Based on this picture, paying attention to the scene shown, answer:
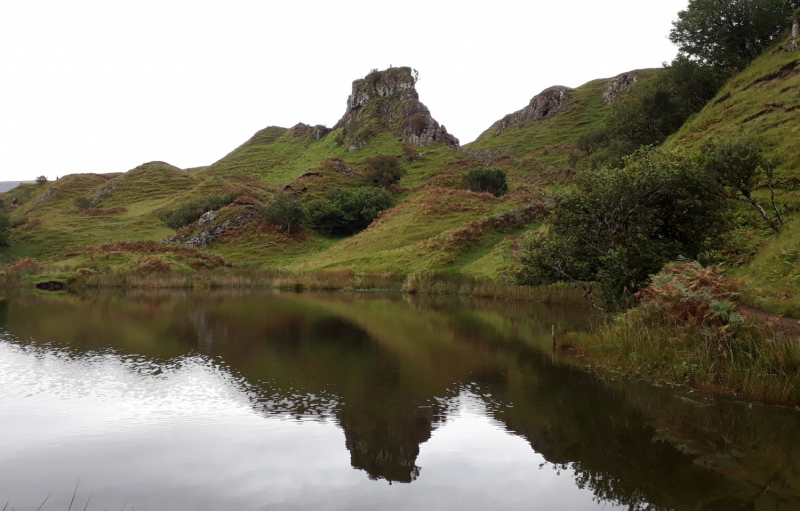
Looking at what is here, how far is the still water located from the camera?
263 inches

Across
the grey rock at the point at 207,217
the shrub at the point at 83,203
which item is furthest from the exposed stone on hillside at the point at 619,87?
the shrub at the point at 83,203

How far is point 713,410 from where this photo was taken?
9938 mm

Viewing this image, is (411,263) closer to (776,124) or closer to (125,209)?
(776,124)

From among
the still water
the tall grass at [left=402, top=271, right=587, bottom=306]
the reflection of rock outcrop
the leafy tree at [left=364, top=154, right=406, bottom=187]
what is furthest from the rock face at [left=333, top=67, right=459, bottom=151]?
the reflection of rock outcrop

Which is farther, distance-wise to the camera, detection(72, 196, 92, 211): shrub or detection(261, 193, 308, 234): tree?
detection(72, 196, 92, 211): shrub

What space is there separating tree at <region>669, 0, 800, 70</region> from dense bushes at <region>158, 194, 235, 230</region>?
6339cm

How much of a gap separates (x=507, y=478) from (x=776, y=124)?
1335 inches

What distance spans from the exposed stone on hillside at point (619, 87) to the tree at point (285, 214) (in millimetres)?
98226

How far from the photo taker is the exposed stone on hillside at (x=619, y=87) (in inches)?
5089

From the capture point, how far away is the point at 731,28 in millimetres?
46469

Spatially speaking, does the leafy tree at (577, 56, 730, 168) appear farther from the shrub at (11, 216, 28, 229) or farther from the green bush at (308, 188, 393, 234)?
the shrub at (11, 216, 28, 229)

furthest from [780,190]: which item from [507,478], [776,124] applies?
[507,478]

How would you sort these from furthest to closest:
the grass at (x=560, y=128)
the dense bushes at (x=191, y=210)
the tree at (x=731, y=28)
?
the grass at (x=560, y=128)
the dense bushes at (x=191, y=210)
the tree at (x=731, y=28)

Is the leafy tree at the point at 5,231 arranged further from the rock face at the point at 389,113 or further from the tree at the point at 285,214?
the rock face at the point at 389,113
